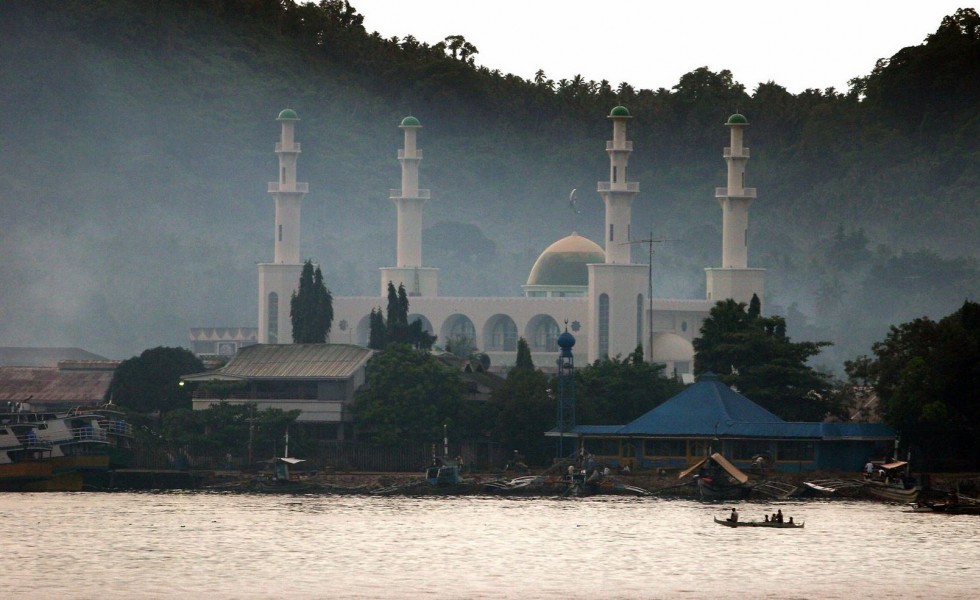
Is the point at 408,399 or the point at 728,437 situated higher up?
the point at 408,399

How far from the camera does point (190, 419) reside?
10769 cm

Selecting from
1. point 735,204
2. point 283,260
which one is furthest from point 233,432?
point 735,204

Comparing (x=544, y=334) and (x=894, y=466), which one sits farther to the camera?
(x=544, y=334)

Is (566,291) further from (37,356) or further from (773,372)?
(37,356)

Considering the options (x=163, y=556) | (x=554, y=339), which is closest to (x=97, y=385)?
(x=554, y=339)

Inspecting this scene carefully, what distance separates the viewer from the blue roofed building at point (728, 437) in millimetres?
99000

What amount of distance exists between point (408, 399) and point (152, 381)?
60.9 ft

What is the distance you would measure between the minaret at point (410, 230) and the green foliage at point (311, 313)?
14.6 meters

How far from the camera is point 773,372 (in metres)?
108

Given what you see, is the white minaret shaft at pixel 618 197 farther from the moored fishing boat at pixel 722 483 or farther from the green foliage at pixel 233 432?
the moored fishing boat at pixel 722 483

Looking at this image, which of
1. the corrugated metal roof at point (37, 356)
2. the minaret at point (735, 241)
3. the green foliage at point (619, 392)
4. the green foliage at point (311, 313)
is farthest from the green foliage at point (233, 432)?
the corrugated metal roof at point (37, 356)

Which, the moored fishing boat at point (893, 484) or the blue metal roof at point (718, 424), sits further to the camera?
the blue metal roof at point (718, 424)

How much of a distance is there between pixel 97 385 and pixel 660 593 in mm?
66517

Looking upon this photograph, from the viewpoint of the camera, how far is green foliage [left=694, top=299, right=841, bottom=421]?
107500mm
